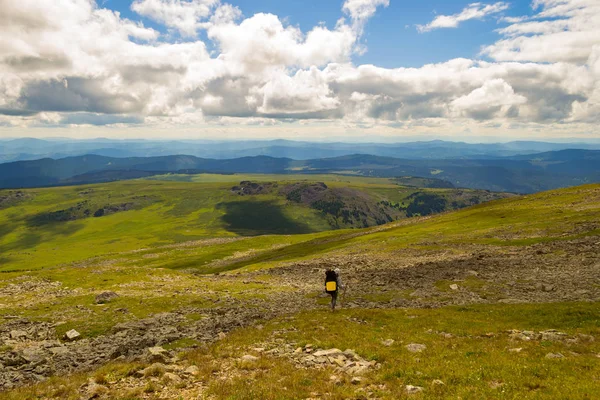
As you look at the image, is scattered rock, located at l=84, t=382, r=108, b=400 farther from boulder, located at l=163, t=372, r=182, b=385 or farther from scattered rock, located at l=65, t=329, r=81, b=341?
scattered rock, located at l=65, t=329, r=81, b=341

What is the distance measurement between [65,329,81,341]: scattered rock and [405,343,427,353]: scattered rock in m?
25.2

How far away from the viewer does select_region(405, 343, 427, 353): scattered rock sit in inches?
803

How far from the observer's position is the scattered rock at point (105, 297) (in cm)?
3893

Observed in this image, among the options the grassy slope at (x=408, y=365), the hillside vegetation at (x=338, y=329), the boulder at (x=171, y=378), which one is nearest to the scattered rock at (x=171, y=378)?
the boulder at (x=171, y=378)

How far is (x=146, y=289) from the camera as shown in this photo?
46938 millimetres

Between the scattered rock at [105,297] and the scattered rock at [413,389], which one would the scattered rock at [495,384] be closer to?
the scattered rock at [413,389]

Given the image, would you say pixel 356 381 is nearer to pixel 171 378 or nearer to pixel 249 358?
pixel 249 358

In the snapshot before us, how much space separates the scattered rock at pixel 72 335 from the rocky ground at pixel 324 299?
26 centimetres

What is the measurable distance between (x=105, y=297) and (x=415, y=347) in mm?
34999

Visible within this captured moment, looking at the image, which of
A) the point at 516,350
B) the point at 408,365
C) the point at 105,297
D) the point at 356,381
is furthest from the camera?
the point at 105,297

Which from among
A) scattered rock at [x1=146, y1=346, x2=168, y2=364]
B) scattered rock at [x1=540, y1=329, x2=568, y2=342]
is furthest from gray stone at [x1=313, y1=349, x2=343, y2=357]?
scattered rock at [x1=540, y1=329, x2=568, y2=342]

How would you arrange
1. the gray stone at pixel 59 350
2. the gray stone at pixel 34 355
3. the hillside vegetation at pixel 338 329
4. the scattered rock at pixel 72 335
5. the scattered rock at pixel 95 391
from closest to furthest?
the scattered rock at pixel 95 391, the hillside vegetation at pixel 338 329, the gray stone at pixel 34 355, the gray stone at pixel 59 350, the scattered rock at pixel 72 335

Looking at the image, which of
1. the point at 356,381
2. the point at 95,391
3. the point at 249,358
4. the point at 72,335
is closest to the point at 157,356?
the point at 95,391

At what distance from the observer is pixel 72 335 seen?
27500 millimetres
